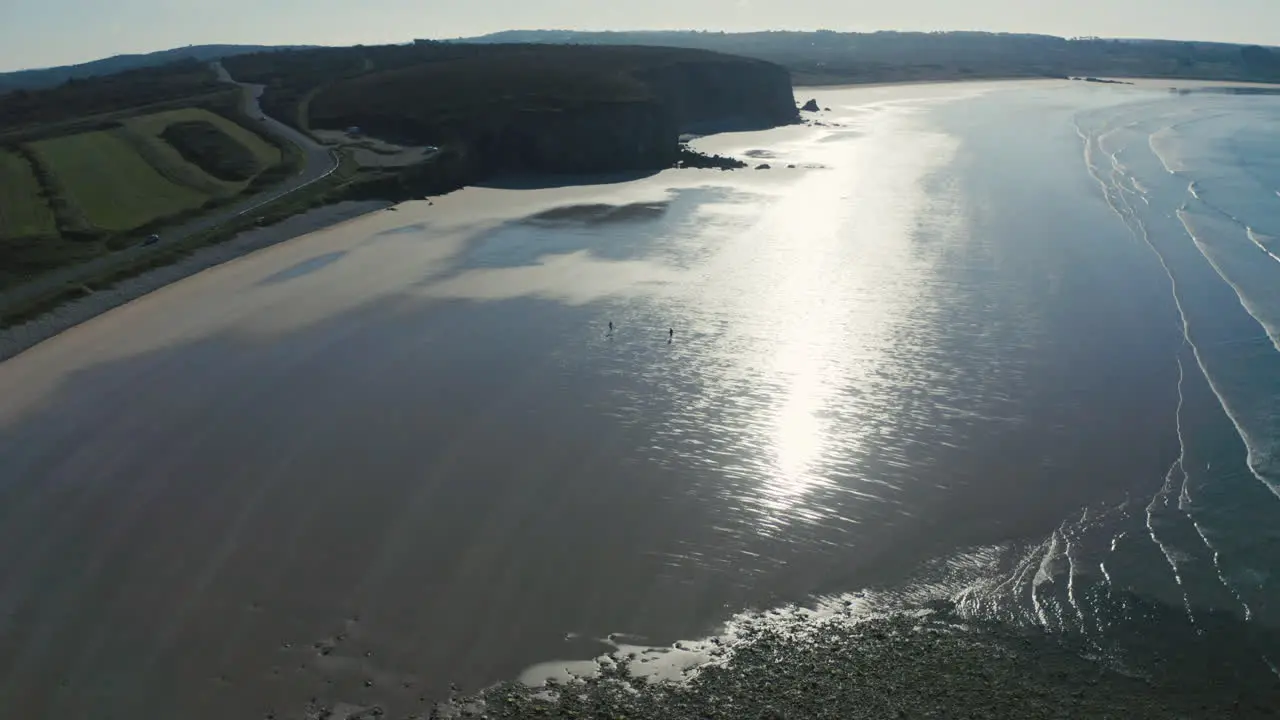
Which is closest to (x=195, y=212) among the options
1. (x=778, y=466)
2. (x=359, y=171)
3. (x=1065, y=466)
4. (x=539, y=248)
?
(x=359, y=171)

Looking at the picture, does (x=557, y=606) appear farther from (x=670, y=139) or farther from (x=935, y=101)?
(x=935, y=101)

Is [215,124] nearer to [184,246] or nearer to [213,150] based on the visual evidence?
[213,150]

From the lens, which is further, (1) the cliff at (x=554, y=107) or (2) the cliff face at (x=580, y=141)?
(1) the cliff at (x=554, y=107)

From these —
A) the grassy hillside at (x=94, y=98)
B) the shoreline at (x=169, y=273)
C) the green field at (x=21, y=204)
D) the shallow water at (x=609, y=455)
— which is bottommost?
the shallow water at (x=609, y=455)

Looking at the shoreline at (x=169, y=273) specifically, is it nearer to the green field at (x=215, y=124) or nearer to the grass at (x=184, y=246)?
the grass at (x=184, y=246)

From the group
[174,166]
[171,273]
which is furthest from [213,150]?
[171,273]

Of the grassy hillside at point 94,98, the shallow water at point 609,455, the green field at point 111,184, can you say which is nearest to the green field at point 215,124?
the green field at point 111,184

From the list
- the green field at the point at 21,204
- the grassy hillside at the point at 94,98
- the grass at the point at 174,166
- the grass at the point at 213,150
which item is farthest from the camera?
the grassy hillside at the point at 94,98
